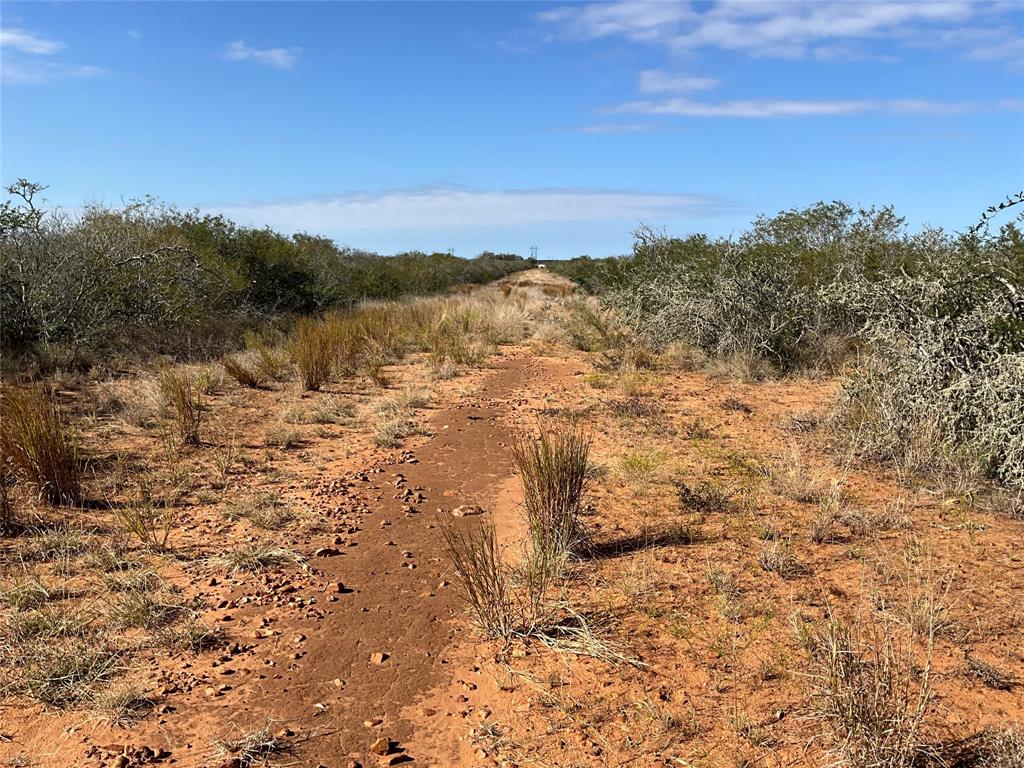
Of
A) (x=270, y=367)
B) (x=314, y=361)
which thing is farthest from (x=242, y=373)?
(x=314, y=361)

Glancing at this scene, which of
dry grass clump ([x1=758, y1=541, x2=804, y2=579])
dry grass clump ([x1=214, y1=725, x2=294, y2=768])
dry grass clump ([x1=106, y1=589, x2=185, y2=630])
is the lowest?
dry grass clump ([x1=214, y1=725, x2=294, y2=768])

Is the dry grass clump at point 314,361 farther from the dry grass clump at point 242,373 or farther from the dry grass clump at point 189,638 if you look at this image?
the dry grass clump at point 189,638

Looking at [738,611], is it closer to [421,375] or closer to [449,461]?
[449,461]

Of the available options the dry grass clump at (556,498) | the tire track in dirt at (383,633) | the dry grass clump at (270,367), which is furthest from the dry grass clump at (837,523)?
the dry grass clump at (270,367)

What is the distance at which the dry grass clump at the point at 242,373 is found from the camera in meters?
9.29

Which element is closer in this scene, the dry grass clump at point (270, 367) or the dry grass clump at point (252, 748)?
the dry grass clump at point (252, 748)

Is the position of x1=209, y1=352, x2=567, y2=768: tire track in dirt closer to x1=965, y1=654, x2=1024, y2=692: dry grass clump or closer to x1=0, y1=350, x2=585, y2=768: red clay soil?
x1=0, y1=350, x2=585, y2=768: red clay soil

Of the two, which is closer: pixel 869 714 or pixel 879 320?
pixel 869 714

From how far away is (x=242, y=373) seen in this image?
9297 millimetres

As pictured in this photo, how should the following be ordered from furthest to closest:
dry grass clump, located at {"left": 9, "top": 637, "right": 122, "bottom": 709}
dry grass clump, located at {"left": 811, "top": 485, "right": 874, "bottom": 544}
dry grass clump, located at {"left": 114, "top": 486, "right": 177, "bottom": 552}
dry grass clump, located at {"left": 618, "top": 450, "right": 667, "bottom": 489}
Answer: dry grass clump, located at {"left": 618, "top": 450, "right": 667, "bottom": 489}, dry grass clump, located at {"left": 811, "top": 485, "right": 874, "bottom": 544}, dry grass clump, located at {"left": 114, "top": 486, "right": 177, "bottom": 552}, dry grass clump, located at {"left": 9, "top": 637, "right": 122, "bottom": 709}

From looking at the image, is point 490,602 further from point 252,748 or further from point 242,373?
point 242,373

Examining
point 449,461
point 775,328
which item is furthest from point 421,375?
point 775,328

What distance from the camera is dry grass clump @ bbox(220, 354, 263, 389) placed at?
9289 mm

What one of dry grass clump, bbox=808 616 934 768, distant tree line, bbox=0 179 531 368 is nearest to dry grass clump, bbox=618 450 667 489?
dry grass clump, bbox=808 616 934 768
